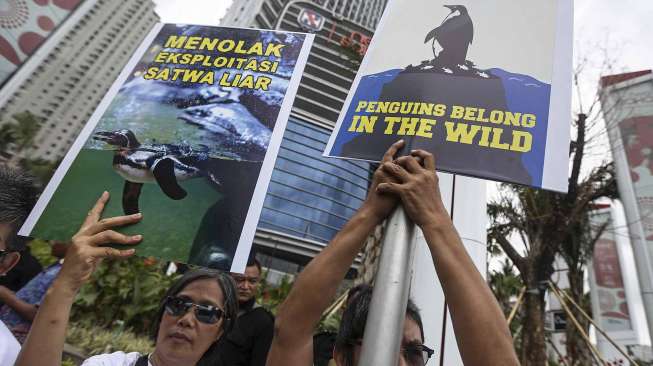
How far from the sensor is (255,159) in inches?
62.4

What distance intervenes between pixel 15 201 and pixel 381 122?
53.2 inches

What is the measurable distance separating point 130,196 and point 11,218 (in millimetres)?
408

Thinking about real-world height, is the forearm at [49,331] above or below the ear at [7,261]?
below

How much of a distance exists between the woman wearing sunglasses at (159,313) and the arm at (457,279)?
89 cm

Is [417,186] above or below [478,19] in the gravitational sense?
below

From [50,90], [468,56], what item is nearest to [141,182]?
[468,56]

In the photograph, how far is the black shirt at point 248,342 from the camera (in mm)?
2125

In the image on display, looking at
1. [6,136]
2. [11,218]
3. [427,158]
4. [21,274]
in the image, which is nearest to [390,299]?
[427,158]

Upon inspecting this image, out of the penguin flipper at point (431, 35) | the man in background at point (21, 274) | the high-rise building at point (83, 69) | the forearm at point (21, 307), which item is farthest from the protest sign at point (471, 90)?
the high-rise building at point (83, 69)

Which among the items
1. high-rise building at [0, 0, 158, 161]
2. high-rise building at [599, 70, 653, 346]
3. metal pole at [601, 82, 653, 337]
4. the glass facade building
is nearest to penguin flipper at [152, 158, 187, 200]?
high-rise building at [599, 70, 653, 346]

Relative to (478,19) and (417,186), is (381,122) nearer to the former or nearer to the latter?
(417,186)

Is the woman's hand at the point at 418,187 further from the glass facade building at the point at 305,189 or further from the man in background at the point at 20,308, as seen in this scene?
the glass facade building at the point at 305,189

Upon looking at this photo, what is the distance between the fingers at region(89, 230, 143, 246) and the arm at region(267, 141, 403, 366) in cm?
57

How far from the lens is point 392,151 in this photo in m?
1.09
